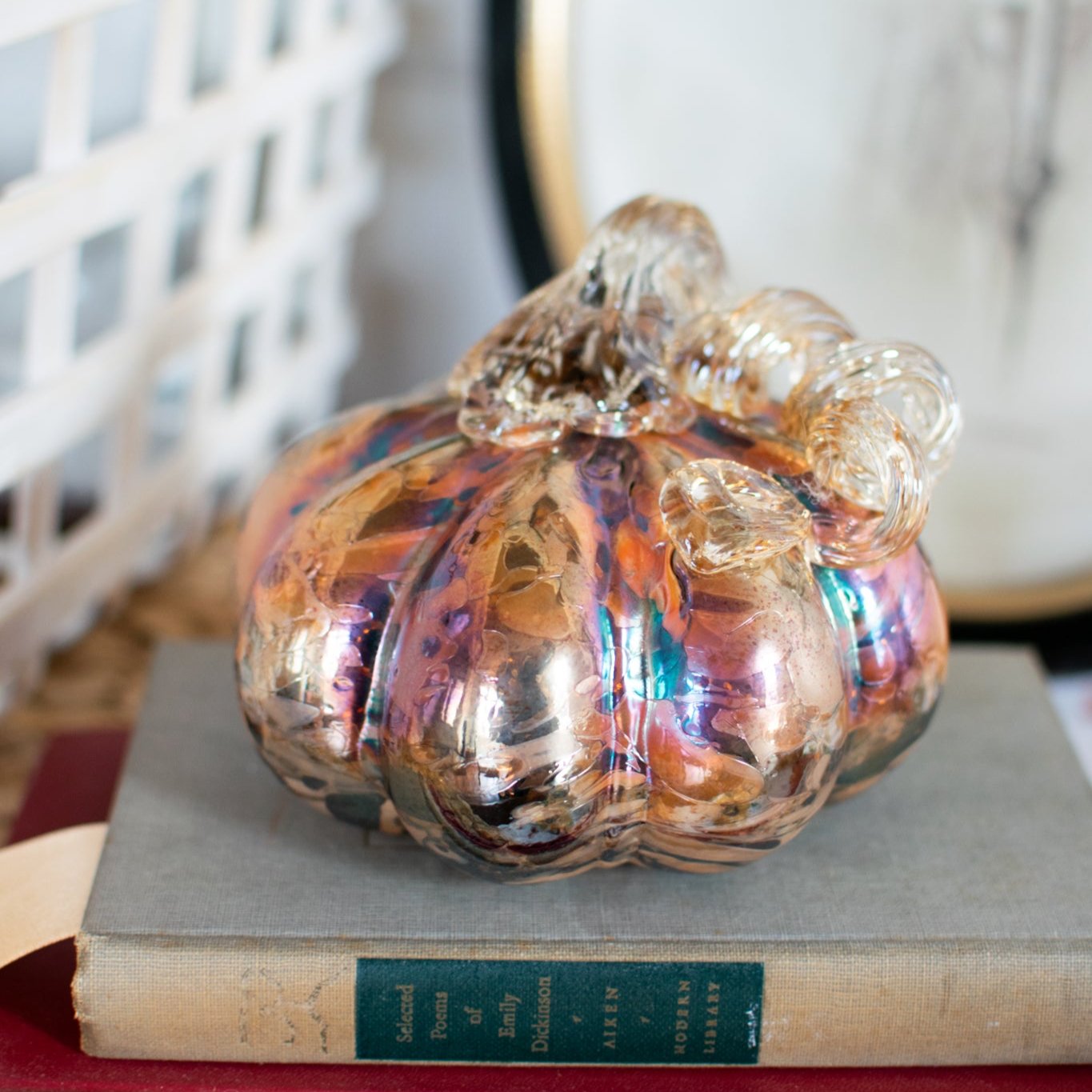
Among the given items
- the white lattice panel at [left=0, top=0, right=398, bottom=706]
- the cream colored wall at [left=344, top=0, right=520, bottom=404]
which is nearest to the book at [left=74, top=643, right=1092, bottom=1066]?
the white lattice panel at [left=0, top=0, right=398, bottom=706]

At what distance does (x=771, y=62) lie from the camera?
0.75 meters

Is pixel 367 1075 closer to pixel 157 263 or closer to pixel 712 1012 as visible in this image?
pixel 712 1012

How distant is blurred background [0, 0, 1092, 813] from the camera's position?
0.67 meters

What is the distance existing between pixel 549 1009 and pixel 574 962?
16 mm

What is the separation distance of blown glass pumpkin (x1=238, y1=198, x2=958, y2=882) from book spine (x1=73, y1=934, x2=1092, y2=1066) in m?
0.03

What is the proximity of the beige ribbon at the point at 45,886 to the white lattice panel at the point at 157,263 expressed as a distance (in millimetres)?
149

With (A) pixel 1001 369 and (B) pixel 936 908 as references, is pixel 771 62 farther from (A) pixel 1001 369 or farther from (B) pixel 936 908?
(B) pixel 936 908

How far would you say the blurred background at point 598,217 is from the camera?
0.67 metres

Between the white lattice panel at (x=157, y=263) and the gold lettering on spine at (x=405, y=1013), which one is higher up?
the white lattice panel at (x=157, y=263)

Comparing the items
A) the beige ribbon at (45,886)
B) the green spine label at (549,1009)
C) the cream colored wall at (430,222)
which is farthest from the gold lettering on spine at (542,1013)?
the cream colored wall at (430,222)

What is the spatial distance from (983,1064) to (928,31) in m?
0.50

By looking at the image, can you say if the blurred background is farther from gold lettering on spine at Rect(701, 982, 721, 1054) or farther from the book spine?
gold lettering on spine at Rect(701, 982, 721, 1054)

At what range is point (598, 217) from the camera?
30.8 inches

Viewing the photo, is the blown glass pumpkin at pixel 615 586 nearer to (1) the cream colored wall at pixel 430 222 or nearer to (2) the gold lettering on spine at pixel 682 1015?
(2) the gold lettering on spine at pixel 682 1015
